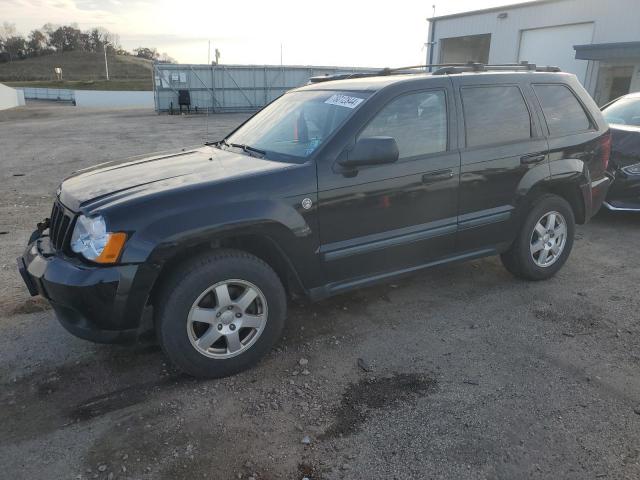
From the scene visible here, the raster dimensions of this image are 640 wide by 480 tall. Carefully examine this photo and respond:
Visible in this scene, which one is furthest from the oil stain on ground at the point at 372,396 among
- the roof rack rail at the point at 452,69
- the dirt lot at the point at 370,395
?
the roof rack rail at the point at 452,69

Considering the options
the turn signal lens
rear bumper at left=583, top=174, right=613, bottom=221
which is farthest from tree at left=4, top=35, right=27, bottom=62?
rear bumper at left=583, top=174, right=613, bottom=221

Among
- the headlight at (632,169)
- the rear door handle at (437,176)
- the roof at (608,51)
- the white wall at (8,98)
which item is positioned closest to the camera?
the rear door handle at (437,176)

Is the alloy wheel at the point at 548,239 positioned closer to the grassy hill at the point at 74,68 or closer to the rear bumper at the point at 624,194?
the rear bumper at the point at 624,194

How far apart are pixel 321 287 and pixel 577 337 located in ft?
6.35

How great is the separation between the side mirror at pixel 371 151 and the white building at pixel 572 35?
18.0 m

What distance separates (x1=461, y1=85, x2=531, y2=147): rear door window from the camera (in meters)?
3.91

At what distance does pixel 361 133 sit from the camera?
3.45 metres

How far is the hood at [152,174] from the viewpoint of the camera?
3058mm

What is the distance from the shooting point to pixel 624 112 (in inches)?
280

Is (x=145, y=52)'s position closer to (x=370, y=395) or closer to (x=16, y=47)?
(x=16, y=47)

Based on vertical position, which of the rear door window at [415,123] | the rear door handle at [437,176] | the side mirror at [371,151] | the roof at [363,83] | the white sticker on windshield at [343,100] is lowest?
the rear door handle at [437,176]

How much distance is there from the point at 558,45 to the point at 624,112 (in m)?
17.1

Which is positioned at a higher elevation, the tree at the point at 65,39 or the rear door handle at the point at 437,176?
the tree at the point at 65,39

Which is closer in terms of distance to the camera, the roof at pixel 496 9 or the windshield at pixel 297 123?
the windshield at pixel 297 123
